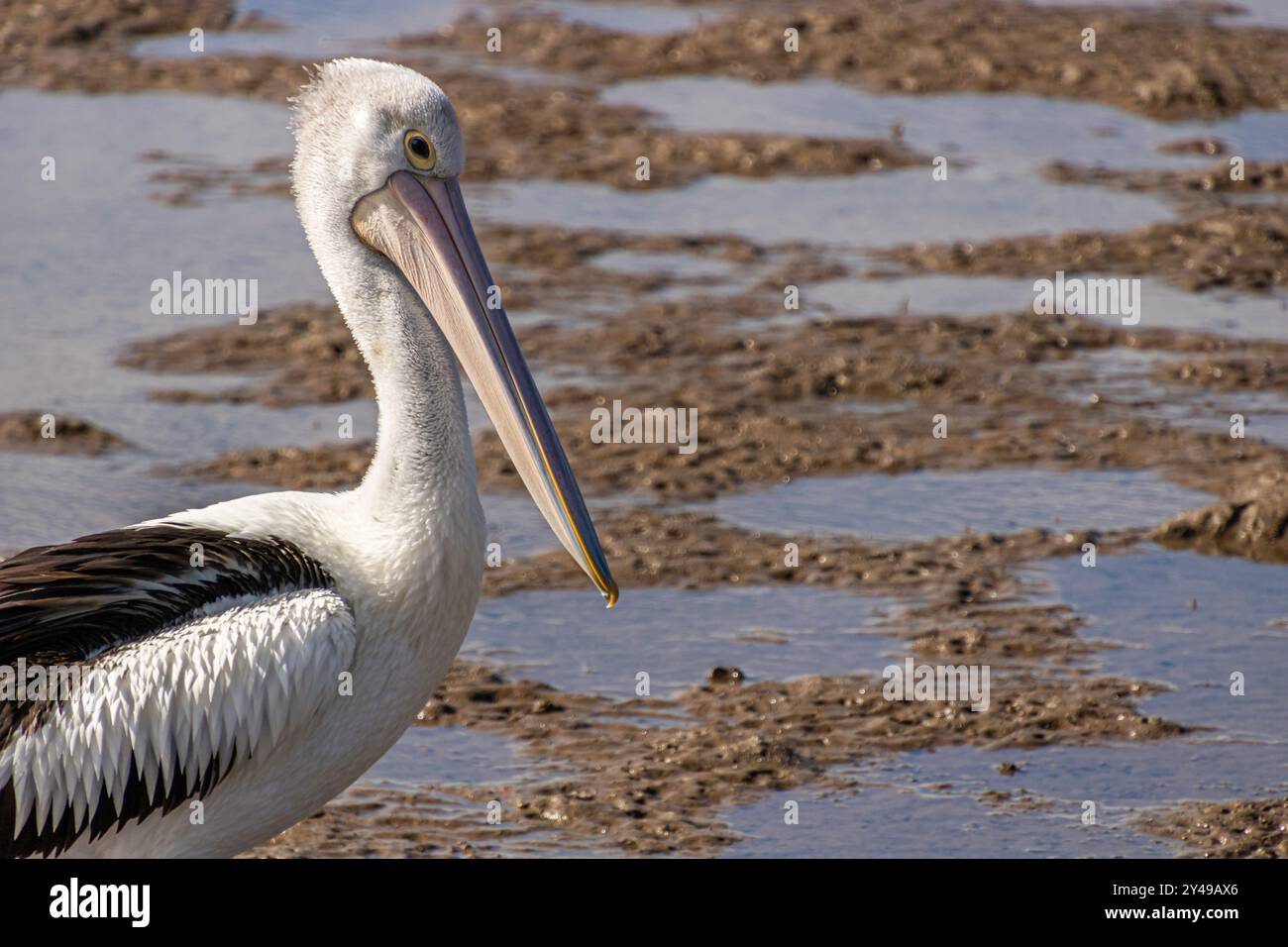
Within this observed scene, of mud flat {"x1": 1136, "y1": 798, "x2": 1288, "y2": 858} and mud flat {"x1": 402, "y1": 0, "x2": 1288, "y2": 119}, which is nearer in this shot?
mud flat {"x1": 1136, "y1": 798, "x2": 1288, "y2": 858}

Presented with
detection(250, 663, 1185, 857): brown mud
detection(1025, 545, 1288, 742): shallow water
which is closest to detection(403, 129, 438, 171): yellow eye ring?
detection(250, 663, 1185, 857): brown mud

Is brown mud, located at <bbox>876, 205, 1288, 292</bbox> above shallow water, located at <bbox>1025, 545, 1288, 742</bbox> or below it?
above

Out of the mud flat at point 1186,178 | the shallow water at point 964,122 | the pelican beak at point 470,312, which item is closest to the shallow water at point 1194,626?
the pelican beak at point 470,312

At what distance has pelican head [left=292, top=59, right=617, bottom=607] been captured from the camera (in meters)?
5.12

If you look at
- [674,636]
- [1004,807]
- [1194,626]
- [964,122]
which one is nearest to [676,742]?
[674,636]

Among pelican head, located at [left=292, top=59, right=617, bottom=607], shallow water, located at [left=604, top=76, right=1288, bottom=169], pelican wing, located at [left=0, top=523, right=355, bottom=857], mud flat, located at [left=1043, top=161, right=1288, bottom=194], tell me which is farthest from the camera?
shallow water, located at [left=604, top=76, right=1288, bottom=169]

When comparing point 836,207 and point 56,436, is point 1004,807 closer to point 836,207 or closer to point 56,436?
point 56,436

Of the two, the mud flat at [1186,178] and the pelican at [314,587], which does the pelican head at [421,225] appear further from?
the mud flat at [1186,178]

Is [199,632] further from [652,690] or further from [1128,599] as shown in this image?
[1128,599]

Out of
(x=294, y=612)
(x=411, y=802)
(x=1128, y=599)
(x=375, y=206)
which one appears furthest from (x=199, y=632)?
(x=1128, y=599)

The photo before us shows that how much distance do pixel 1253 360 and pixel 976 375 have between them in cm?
139

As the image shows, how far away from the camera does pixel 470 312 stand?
17.0 ft

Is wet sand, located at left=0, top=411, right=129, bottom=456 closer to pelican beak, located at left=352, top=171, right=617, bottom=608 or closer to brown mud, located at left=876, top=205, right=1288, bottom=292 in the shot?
pelican beak, located at left=352, top=171, right=617, bottom=608

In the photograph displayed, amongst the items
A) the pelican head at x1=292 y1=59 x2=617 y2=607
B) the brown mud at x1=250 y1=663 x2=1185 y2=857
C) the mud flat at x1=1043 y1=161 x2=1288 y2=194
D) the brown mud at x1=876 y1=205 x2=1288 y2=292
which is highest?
the mud flat at x1=1043 y1=161 x2=1288 y2=194
